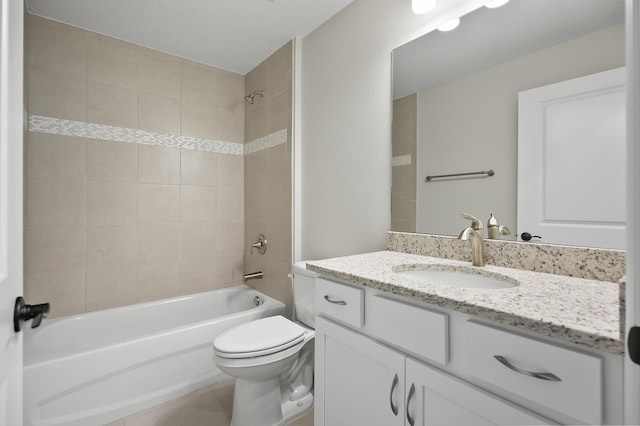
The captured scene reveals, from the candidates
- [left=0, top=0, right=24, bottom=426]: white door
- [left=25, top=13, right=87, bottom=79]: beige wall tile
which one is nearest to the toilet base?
[left=0, top=0, right=24, bottom=426]: white door

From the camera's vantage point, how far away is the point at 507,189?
3.77 ft

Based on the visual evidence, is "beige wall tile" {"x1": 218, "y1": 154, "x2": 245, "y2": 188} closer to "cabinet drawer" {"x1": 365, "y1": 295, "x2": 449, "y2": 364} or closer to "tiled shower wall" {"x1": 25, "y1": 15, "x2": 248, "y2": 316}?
"tiled shower wall" {"x1": 25, "y1": 15, "x2": 248, "y2": 316}

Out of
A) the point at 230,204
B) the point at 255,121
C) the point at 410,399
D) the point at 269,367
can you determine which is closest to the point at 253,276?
the point at 230,204

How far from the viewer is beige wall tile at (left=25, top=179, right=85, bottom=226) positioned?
6.07ft

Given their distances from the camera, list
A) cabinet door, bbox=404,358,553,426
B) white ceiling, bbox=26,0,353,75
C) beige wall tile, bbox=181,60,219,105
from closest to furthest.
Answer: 1. cabinet door, bbox=404,358,553,426
2. white ceiling, bbox=26,0,353,75
3. beige wall tile, bbox=181,60,219,105

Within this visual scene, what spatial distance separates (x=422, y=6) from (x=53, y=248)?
2.61 metres

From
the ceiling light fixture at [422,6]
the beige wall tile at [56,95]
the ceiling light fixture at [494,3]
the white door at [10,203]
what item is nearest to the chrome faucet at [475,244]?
the ceiling light fixture at [494,3]

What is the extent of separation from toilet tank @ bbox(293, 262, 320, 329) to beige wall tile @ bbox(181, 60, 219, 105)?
170 centimetres

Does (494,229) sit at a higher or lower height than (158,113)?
lower

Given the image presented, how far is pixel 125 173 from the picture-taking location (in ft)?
7.15

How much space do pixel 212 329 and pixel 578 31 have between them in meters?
2.25

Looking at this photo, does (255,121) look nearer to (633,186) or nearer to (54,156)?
(54,156)

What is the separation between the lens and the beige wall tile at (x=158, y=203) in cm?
225

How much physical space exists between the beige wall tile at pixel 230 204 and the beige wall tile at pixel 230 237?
0.22 feet
